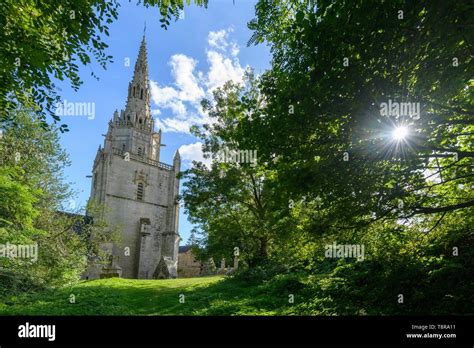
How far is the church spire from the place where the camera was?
187 ft

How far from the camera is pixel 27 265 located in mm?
14969

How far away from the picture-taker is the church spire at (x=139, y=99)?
57.0 meters

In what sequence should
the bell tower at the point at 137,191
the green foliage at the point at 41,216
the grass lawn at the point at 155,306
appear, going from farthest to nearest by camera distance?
the bell tower at the point at 137,191, the green foliage at the point at 41,216, the grass lawn at the point at 155,306

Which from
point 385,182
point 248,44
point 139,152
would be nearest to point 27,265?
point 248,44

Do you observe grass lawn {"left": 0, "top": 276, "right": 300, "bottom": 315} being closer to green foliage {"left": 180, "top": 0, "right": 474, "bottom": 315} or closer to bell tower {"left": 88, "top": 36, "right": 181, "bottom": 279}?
green foliage {"left": 180, "top": 0, "right": 474, "bottom": 315}

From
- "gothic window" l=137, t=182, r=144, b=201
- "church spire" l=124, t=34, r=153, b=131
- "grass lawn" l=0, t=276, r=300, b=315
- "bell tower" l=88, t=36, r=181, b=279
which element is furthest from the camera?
"church spire" l=124, t=34, r=153, b=131

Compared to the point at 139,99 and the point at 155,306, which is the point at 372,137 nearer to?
the point at 155,306

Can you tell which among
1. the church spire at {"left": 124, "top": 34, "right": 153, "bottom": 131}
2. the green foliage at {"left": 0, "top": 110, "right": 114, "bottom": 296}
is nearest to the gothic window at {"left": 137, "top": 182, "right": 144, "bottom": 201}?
the church spire at {"left": 124, "top": 34, "right": 153, "bottom": 131}

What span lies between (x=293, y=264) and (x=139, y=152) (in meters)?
43.9

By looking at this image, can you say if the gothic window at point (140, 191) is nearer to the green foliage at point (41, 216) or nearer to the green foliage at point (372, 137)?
the green foliage at point (41, 216)

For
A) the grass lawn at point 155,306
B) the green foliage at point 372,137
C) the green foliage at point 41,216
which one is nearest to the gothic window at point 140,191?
the green foliage at point 41,216

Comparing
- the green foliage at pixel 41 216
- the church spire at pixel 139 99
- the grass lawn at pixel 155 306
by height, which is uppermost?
the church spire at pixel 139 99

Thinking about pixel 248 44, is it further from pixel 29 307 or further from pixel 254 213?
pixel 254 213

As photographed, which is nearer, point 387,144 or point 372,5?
point 372,5
